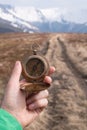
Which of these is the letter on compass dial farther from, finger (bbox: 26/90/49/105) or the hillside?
the hillside

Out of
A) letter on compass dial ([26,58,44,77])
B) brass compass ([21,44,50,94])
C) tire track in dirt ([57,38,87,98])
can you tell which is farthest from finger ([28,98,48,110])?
tire track in dirt ([57,38,87,98])

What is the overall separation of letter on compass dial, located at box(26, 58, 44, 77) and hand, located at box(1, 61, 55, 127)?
0.17m

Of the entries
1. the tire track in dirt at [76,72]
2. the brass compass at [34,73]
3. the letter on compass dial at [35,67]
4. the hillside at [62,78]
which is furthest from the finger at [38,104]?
the tire track in dirt at [76,72]

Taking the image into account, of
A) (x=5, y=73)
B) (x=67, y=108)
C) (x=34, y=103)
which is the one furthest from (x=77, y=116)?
(x=34, y=103)

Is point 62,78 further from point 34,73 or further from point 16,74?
point 16,74

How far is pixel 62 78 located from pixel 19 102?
157ft

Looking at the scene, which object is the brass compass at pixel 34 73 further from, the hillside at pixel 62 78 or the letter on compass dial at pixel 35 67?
the hillside at pixel 62 78

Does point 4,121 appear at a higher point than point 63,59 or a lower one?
higher

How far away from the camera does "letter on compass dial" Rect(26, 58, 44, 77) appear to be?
768cm

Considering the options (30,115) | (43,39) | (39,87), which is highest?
(39,87)

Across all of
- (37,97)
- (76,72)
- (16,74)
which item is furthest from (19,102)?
(76,72)

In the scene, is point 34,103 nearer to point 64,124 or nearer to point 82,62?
point 64,124

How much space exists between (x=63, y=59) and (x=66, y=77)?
11.7 m

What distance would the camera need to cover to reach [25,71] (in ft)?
25.2
